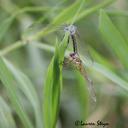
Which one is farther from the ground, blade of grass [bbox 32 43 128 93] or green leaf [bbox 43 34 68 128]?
blade of grass [bbox 32 43 128 93]

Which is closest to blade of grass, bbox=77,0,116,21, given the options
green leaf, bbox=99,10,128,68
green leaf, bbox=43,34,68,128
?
green leaf, bbox=99,10,128,68

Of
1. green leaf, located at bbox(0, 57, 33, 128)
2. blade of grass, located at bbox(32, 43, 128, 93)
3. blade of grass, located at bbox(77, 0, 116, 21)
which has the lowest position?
green leaf, located at bbox(0, 57, 33, 128)

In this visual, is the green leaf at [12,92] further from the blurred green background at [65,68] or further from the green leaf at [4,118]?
the green leaf at [4,118]

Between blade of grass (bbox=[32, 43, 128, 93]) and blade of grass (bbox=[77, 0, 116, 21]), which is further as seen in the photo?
blade of grass (bbox=[77, 0, 116, 21])

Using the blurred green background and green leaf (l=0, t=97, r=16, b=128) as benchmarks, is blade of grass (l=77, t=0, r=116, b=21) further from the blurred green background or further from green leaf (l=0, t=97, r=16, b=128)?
green leaf (l=0, t=97, r=16, b=128)

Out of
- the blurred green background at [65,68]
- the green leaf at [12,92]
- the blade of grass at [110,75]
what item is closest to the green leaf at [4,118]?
the blurred green background at [65,68]

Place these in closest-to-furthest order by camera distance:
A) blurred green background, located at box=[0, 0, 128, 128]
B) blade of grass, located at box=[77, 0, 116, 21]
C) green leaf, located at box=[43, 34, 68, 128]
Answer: green leaf, located at box=[43, 34, 68, 128]
blurred green background, located at box=[0, 0, 128, 128]
blade of grass, located at box=[77, 0, 116, 21]

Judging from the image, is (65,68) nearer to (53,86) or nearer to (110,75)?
(110,75)

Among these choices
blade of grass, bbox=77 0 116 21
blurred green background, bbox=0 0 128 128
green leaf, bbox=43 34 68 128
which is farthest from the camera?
blade of grass, bbox=77 0 116 21
